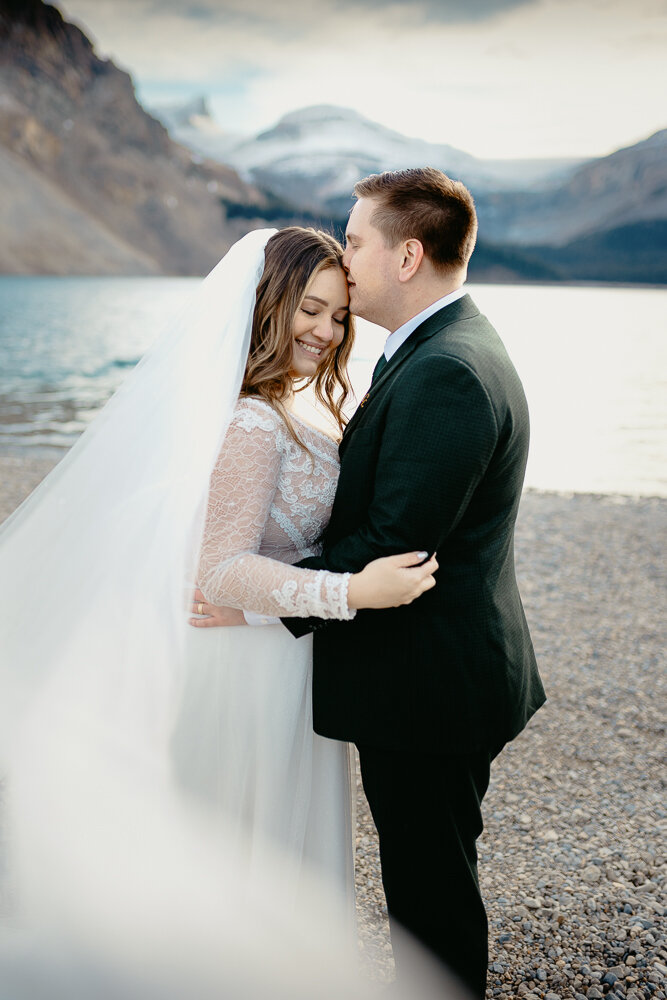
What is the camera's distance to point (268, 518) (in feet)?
7.69

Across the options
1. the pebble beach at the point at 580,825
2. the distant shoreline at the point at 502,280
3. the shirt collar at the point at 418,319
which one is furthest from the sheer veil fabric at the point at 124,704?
the distant shoreline at the point at 502,280

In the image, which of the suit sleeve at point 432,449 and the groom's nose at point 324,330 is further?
the groom's nose at point 324,330

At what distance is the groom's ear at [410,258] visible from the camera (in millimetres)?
2154

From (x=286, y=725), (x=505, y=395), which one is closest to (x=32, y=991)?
(x=286, y=725)

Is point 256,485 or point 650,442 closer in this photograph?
point 256,485

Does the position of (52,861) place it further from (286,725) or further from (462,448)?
(462,448)

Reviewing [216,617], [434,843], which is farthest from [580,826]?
[216,617]

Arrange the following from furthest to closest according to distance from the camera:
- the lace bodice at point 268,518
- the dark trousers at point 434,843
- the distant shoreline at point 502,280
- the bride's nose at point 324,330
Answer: the distant shoreline at point 502,280
the bride's nose at point 324,330
the dark trousers at point 434,843
the lace bodice at point 268,518

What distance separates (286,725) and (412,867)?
1.80ft

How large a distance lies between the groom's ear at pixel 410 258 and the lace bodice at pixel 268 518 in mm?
521

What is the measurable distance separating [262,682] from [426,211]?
1.42 metres

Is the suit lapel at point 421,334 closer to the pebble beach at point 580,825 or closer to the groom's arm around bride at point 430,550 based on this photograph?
the groom's arm around bride at point 430,550

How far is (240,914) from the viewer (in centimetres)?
247

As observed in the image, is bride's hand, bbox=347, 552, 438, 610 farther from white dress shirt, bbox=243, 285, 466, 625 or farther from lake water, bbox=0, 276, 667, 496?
lake water, bbox=0, 276, 667, 496
